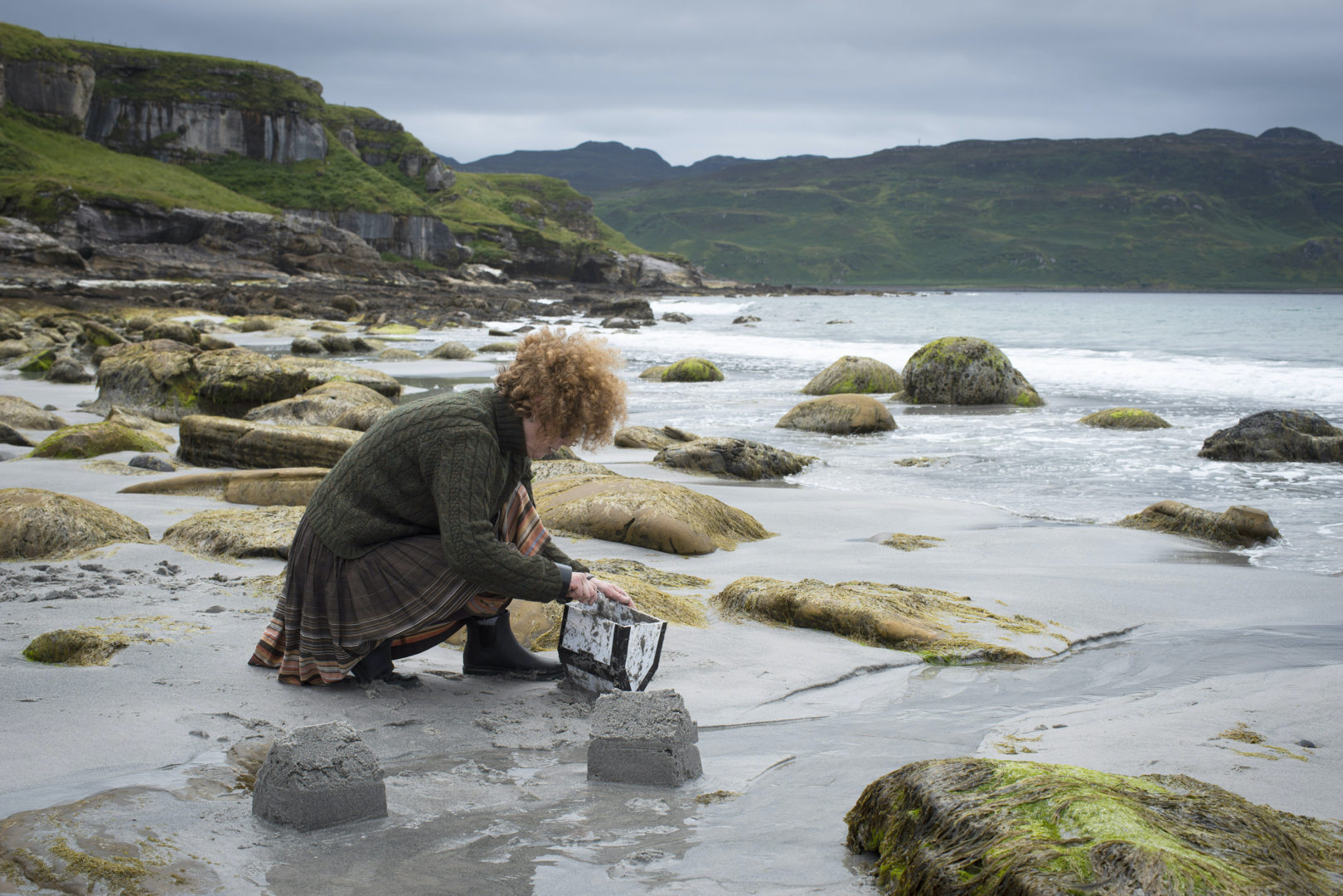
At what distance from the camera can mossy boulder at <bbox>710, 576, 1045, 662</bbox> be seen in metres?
4.55

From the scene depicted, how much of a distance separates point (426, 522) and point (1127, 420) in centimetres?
1187

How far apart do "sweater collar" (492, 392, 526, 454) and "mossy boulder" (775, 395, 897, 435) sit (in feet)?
31.4

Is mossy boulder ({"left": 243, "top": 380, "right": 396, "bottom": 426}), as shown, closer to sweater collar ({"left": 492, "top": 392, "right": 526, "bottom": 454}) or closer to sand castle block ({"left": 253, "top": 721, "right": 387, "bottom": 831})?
sweater collar ({"left": 492, "top": 392, "right": 526, "bottom": 454})

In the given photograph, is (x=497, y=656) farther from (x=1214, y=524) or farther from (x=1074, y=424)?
Result: (x=1074, y=424)

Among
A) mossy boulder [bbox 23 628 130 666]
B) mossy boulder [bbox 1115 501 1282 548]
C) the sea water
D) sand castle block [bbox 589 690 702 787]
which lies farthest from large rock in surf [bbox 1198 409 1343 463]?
mossy boulder [bbox 23 628 130 666]

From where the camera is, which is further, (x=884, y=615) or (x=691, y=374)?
(x=691, y=374)

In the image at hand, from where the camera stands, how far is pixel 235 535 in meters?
5.63

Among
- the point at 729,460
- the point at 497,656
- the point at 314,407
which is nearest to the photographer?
the point at 497,656

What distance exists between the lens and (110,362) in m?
12.9

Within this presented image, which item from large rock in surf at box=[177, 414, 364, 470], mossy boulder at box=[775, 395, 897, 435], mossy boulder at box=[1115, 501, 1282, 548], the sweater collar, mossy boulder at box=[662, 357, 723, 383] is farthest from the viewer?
mossy boulder at box=[662, 357, 723, 383]

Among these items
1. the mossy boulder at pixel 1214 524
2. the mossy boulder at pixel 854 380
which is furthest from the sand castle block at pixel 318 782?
the mossy boulder at pixel 854 380

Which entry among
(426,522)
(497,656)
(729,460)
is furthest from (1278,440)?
(426,522)

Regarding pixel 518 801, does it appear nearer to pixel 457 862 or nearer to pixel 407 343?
pixel 457 862

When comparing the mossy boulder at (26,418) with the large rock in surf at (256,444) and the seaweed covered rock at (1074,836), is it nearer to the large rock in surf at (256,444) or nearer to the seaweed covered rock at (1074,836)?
the large rock in surf at (256,444)
